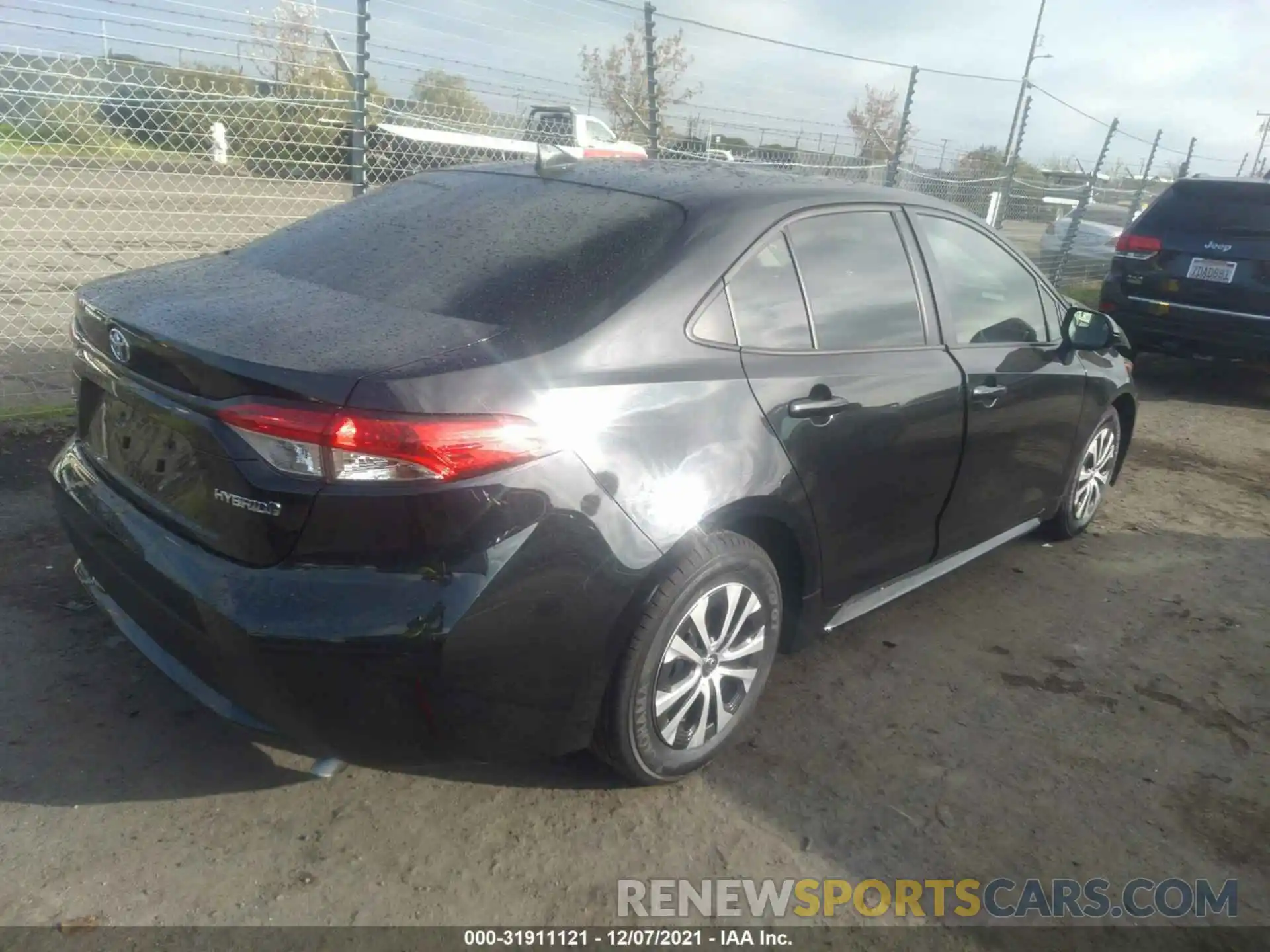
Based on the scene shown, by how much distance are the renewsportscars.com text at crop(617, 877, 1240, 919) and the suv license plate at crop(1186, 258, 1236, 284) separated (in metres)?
6.60

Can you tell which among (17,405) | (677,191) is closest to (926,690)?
(677,191)

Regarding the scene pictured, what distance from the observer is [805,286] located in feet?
10.1

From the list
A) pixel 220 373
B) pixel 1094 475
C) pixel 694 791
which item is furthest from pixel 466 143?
pixel 694 791

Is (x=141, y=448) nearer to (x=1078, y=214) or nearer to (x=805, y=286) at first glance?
(x=805, y=286)

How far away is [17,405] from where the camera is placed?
534 cm

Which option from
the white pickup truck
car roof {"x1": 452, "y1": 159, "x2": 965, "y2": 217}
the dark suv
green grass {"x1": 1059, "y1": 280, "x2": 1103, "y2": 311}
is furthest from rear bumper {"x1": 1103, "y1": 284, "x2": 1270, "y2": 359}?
car roof {"x1": 452, "y1": 159, "x2": 965, "y2": 217}

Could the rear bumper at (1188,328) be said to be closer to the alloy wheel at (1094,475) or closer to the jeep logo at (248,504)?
the alloy wheel at (1094,475)

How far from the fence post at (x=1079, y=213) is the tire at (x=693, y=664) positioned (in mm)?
11748

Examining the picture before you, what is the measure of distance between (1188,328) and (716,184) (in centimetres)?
646

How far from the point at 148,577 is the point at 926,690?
2.52m

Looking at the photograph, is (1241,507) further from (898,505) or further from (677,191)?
(677,191)

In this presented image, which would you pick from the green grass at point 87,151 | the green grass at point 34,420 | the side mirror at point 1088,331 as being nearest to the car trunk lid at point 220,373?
the green grass at point 34,420

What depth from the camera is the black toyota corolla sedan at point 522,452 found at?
7.13 ft

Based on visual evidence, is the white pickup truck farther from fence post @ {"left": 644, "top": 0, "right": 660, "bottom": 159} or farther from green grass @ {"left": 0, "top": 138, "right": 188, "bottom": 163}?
green grass @ {"left": 0, "top": 138, "right": 188, "bottom": 163}
